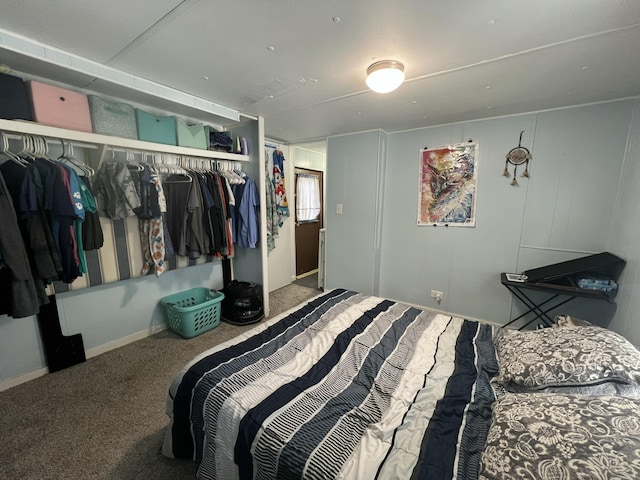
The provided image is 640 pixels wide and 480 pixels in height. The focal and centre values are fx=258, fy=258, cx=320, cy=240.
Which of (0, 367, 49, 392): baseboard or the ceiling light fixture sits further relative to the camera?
(0, 367, 49, 392): baseboard

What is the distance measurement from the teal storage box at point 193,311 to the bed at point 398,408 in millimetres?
1236

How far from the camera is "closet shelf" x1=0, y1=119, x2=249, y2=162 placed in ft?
5.06

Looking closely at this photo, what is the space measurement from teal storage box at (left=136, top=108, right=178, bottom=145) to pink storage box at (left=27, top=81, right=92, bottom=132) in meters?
0.33

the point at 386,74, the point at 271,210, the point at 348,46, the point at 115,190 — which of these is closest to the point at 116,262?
the point at 115,190

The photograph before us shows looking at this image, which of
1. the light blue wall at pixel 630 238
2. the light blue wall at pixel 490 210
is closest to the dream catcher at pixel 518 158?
the light blue wall at pixel 490 210

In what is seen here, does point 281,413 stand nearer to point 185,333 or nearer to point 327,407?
point 327,407

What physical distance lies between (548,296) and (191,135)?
3.80 m

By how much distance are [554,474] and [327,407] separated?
0.67 metres

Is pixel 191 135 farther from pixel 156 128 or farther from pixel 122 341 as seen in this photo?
pixel 122 341

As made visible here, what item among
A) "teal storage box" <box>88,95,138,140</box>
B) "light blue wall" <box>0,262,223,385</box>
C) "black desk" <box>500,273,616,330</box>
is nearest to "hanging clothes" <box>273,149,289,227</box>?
"light blue wall" <box>0,262,223,385</box>

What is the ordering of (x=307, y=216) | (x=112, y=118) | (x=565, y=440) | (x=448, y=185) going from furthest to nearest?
1. (x=307, y=216)
2. (x=448, y=185)
3. (x=112, y=118)
4. (x=565, y=440)

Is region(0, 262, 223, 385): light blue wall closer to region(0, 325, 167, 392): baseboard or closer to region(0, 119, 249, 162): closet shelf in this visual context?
region(0, 325, 167, 392): baseboard

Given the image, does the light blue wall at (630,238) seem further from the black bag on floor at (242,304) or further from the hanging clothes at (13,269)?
the hanging clothes at (13,269)

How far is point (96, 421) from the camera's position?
1.59m
